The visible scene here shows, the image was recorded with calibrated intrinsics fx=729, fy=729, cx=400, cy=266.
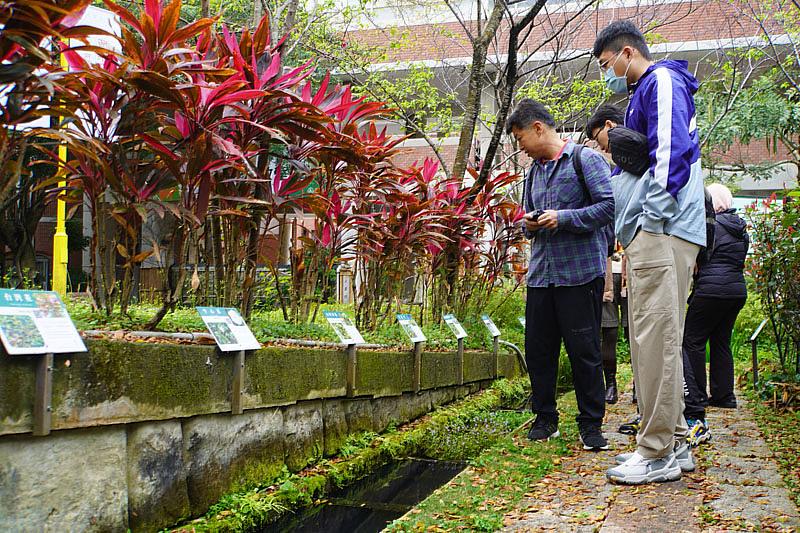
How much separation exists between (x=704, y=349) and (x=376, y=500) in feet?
10.3

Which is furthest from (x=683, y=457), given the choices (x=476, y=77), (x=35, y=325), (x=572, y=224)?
(x=476, y=77)

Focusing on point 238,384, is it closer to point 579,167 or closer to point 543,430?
point 543,430

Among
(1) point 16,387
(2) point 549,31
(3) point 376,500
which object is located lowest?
(3) point 376,500

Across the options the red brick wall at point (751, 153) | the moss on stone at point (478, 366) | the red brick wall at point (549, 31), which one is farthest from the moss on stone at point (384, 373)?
the red brick wall at point (751, 153)

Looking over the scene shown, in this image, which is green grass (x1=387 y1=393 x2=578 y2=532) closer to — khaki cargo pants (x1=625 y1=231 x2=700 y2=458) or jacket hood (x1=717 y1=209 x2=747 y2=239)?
khaki cargo pants (x1=625 y1=231 x2=700 y2=458)

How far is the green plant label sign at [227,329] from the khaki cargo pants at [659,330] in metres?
1.74

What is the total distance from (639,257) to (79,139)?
2.40 metres

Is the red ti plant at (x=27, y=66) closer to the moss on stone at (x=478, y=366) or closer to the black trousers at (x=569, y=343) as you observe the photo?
the black trousers at (x=569, y=343)

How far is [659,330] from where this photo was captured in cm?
326

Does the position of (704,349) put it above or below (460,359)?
above

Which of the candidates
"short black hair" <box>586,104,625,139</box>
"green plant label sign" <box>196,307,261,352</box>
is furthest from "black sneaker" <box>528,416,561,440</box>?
"green plant label sign" <box>196,307,261,352</box>

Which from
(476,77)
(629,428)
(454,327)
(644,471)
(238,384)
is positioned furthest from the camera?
(476,77)

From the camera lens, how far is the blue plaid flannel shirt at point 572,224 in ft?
13.7

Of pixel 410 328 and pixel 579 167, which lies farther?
pixel 410 328
